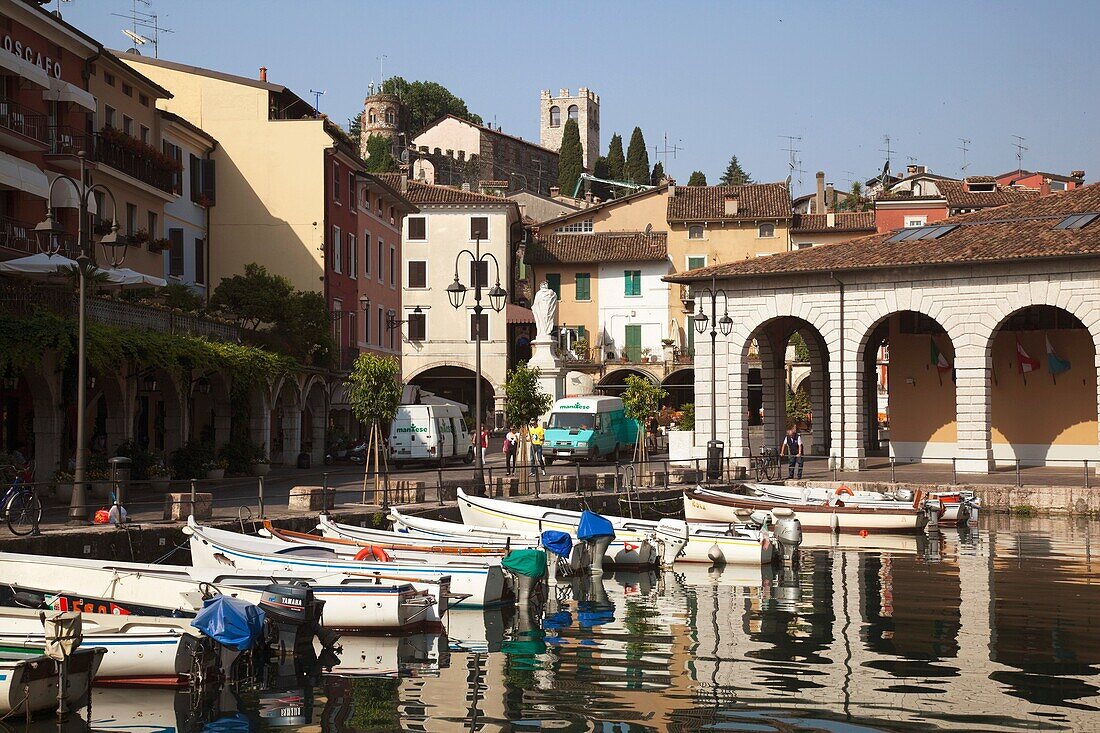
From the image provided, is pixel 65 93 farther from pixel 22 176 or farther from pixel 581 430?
pixel 581 430

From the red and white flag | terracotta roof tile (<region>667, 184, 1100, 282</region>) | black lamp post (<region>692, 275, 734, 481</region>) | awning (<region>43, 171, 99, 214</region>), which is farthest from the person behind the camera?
the red and white flag

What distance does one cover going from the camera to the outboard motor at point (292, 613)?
55.0 feet

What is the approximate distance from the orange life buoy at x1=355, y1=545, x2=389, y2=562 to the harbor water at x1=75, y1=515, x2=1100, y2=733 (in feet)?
6.04

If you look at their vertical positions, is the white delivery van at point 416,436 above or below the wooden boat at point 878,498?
above

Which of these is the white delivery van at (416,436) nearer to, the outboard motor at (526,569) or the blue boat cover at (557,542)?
the blue boat cover at (557,542)

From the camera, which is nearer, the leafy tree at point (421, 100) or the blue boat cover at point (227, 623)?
the blue boat cover at point (227, 623)

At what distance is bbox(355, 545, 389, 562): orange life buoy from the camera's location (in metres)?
21.3

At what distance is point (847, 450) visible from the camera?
42031mm

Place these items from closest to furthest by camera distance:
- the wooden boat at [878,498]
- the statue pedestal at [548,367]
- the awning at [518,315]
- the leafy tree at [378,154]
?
1. the wooden boat at [878,498]
2. the statue pedestal at [548,367]
3. the awning at [518,315]
4. the leafy tree at [378,154]

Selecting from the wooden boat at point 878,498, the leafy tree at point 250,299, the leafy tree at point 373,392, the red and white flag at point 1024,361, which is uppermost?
the leafy tree at point 250,299

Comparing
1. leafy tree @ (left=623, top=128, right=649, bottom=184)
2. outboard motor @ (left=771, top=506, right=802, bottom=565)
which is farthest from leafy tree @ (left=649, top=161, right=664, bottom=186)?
outboard motor @ (left=771, top=506, right=802, bottom=565)

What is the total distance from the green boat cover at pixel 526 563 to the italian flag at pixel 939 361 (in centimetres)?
2599

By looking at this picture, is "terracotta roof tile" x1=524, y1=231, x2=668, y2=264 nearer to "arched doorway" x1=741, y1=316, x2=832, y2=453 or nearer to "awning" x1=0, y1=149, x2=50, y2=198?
"arched doorway" x1=741, y1=316, x2=832, y2=453

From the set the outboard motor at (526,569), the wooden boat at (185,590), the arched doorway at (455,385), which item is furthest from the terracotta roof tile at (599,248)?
the wooden boat at (185,590)
